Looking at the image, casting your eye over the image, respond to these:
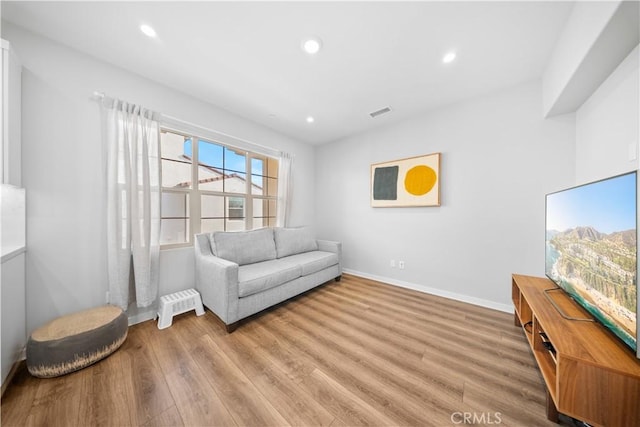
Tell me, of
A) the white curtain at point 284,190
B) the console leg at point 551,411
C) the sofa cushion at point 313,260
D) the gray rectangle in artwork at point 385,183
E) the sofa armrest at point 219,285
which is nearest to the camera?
the console leg at point 551,411

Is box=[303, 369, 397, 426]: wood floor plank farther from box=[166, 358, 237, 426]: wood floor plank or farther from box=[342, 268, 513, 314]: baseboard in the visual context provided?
box=[342, 268, 513, 314]: baseboard

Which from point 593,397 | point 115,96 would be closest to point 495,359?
point 593,397

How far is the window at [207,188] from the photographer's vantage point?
241cm

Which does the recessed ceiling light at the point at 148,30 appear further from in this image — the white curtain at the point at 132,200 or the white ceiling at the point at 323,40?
the white curtain at the point at 132,200

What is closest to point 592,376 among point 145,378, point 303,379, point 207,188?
point 303,379

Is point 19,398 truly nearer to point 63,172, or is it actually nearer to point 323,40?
point 63,172

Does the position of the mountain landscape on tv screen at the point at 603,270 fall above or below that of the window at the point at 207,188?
below

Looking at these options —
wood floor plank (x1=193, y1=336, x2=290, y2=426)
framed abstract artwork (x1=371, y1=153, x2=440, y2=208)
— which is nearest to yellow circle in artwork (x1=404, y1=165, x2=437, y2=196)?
framed abstract artwork (x1=371, y1=153, x2=440, y2=208)

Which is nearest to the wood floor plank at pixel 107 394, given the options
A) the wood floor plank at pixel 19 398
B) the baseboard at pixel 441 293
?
the wood floor plank at pixel 19 398

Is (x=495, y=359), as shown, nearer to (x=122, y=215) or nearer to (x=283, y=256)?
(x=283, y=256)

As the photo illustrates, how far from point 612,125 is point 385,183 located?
6.67 ft

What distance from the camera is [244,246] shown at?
2.63m

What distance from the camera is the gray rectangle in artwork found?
121 inches

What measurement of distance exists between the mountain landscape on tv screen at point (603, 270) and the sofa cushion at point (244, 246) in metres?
2.84
